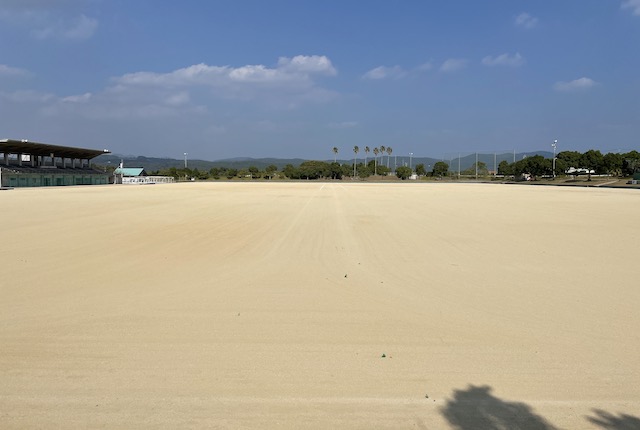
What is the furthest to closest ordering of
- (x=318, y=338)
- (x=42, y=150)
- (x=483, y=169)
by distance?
(x=483, y=169)
(x=42, y=150)
(x=318, y=338)

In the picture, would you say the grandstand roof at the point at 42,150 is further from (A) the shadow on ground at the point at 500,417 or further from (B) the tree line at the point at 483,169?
(A) the shadow on ground at the point at 500,417

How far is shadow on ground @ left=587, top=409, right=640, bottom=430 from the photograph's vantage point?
3.49m

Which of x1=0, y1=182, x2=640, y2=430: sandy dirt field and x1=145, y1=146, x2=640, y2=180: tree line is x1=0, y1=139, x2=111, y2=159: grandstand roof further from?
x1=0, y1=182, x2=640, y2=430: sandy dirt field

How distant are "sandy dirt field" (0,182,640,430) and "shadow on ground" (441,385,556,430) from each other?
0.02m

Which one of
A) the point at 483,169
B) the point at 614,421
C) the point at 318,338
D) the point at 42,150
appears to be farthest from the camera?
the point at 483,169

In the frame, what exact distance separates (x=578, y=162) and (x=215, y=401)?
130 metres

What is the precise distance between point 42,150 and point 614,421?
91424 millimetres

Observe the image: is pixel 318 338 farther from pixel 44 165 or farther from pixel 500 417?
pixel 44 165

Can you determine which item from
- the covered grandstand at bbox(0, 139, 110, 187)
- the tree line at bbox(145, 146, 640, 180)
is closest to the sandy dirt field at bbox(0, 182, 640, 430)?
the covered grandstand at bbox(0, 139, 110, 187)

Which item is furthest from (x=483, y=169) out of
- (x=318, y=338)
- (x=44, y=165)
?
(x=318, y=338)

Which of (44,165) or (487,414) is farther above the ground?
(44,165)

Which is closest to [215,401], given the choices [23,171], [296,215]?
[296,215]

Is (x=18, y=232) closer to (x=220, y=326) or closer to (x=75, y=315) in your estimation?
(x=75, y=315)

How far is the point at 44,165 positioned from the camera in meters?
81.9
